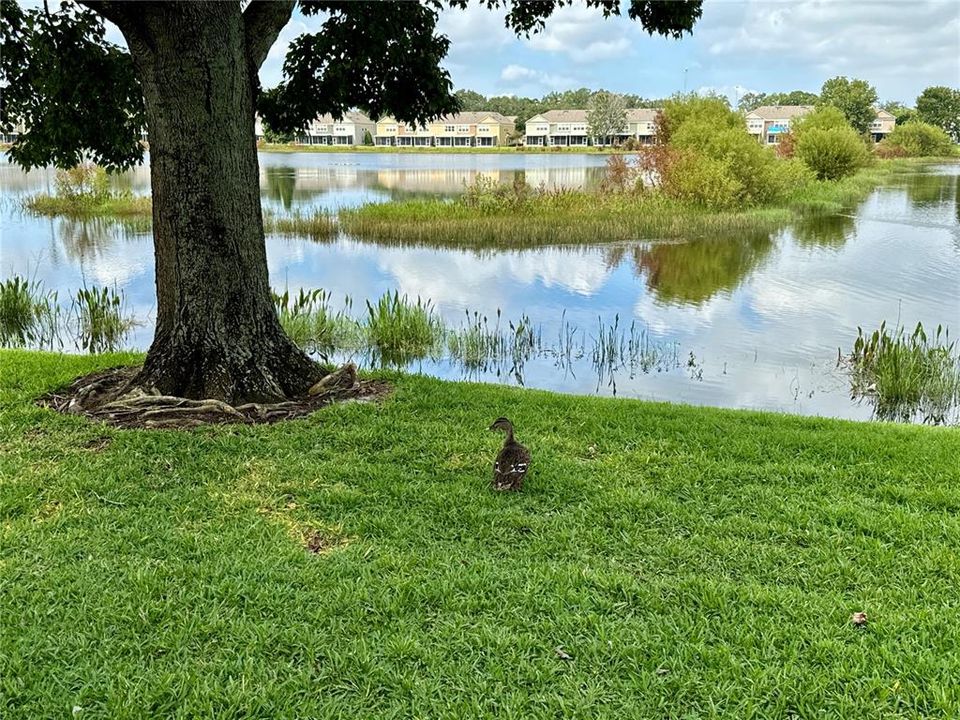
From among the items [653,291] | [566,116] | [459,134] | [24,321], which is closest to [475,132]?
[459,134]

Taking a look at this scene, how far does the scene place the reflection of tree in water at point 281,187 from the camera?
2839 centimetres

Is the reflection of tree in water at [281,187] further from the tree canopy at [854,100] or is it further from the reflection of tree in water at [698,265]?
the tree canopy at [854,100]

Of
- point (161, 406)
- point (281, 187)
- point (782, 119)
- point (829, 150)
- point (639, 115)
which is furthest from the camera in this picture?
point (639, 115)

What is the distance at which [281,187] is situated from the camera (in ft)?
113

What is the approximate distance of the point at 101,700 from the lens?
264cm

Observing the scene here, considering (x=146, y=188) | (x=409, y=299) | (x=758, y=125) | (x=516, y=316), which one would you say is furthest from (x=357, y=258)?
(x=758, y=125)

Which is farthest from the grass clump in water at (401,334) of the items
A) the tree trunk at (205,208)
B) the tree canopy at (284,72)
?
the tree trunk at (205,208)

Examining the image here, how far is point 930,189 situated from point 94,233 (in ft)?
117

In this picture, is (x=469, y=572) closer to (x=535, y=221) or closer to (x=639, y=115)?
(x=535, y=221)

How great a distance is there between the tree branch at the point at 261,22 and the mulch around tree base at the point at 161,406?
8.43 feet

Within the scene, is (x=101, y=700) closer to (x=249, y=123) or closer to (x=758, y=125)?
(x=249, y=123)

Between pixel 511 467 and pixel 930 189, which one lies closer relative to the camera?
pixel 511 467

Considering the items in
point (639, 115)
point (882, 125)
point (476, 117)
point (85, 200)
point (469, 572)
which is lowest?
point (469, 572)

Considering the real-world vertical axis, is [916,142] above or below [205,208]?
above
